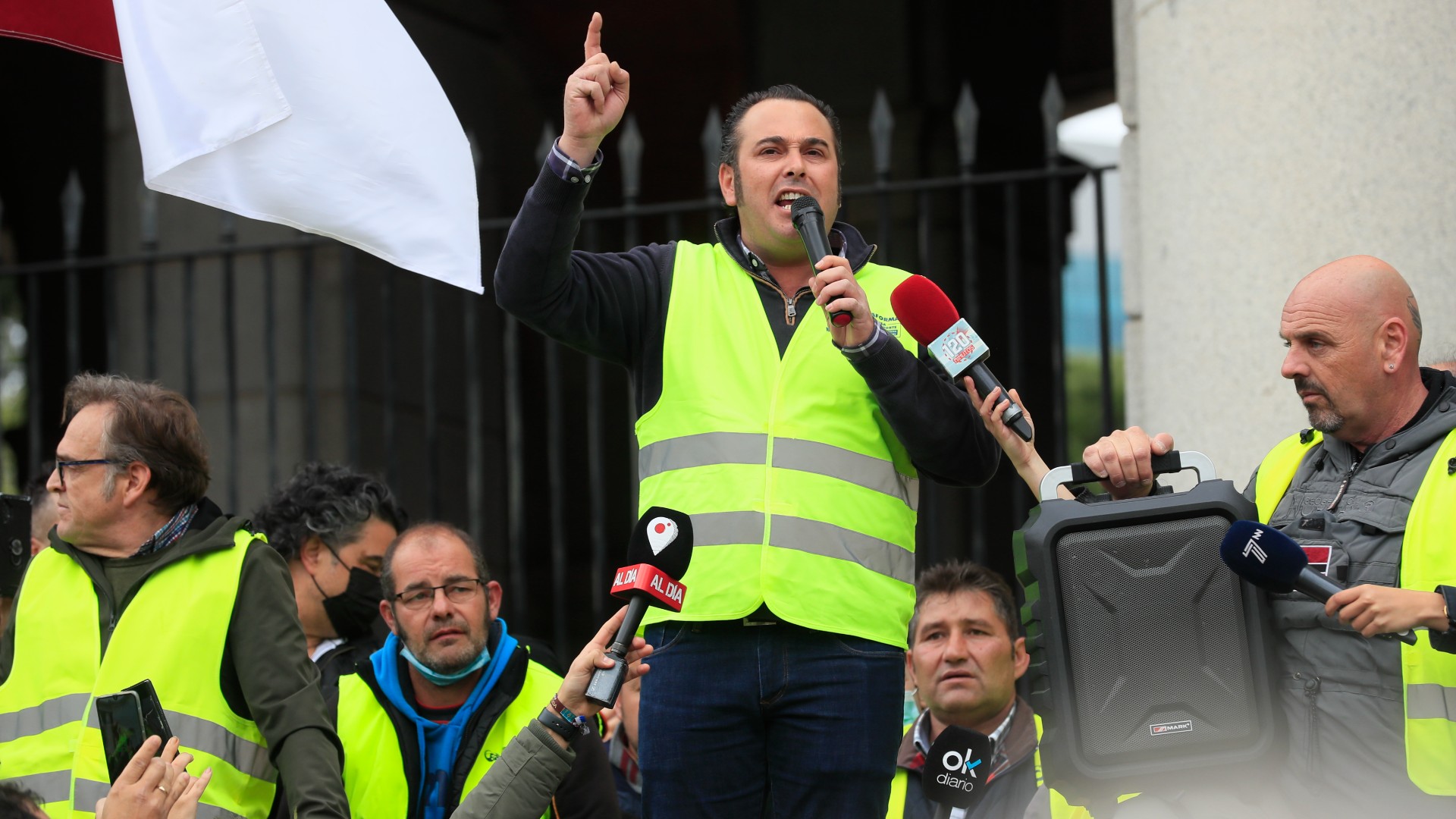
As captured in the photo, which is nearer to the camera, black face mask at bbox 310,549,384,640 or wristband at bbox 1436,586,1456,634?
wristband at bbox 1436,586,1456,634

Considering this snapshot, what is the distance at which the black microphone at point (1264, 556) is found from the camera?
3.03m

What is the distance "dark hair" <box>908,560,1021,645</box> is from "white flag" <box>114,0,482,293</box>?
5.74 ft

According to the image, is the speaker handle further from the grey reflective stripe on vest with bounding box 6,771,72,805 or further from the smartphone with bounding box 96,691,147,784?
the grey reflective stripe on vest with bounding box 6,771,72,805

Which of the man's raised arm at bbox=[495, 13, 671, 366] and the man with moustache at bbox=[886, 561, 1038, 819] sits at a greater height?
the man's raised arm at bbox=[495, 13, 671, 366]

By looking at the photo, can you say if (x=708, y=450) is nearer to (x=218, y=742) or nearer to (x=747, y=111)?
(x=747, y=111)

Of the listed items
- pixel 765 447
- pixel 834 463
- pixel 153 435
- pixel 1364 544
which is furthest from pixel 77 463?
pixel 1364 544

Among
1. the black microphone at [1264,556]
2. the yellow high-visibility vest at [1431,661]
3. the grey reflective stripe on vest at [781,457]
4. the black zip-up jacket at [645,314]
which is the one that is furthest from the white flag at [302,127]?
the yellow high-visibility vest at [1431,661]

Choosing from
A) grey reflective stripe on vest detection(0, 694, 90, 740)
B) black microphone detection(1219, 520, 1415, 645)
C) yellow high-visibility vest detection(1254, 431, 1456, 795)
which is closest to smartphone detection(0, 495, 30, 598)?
grey reflective stripe on vest detection(0, 694, 90, 740)

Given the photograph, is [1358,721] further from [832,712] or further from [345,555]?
[345,555]

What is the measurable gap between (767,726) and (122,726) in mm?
1249

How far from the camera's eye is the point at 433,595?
4766 mm

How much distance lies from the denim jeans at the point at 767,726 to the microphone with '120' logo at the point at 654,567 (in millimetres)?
148

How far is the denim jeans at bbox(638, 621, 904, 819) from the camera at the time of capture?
326 centimetres

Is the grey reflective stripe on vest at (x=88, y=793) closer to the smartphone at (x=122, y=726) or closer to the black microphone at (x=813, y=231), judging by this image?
the smartphone at (x=122, y=726)
